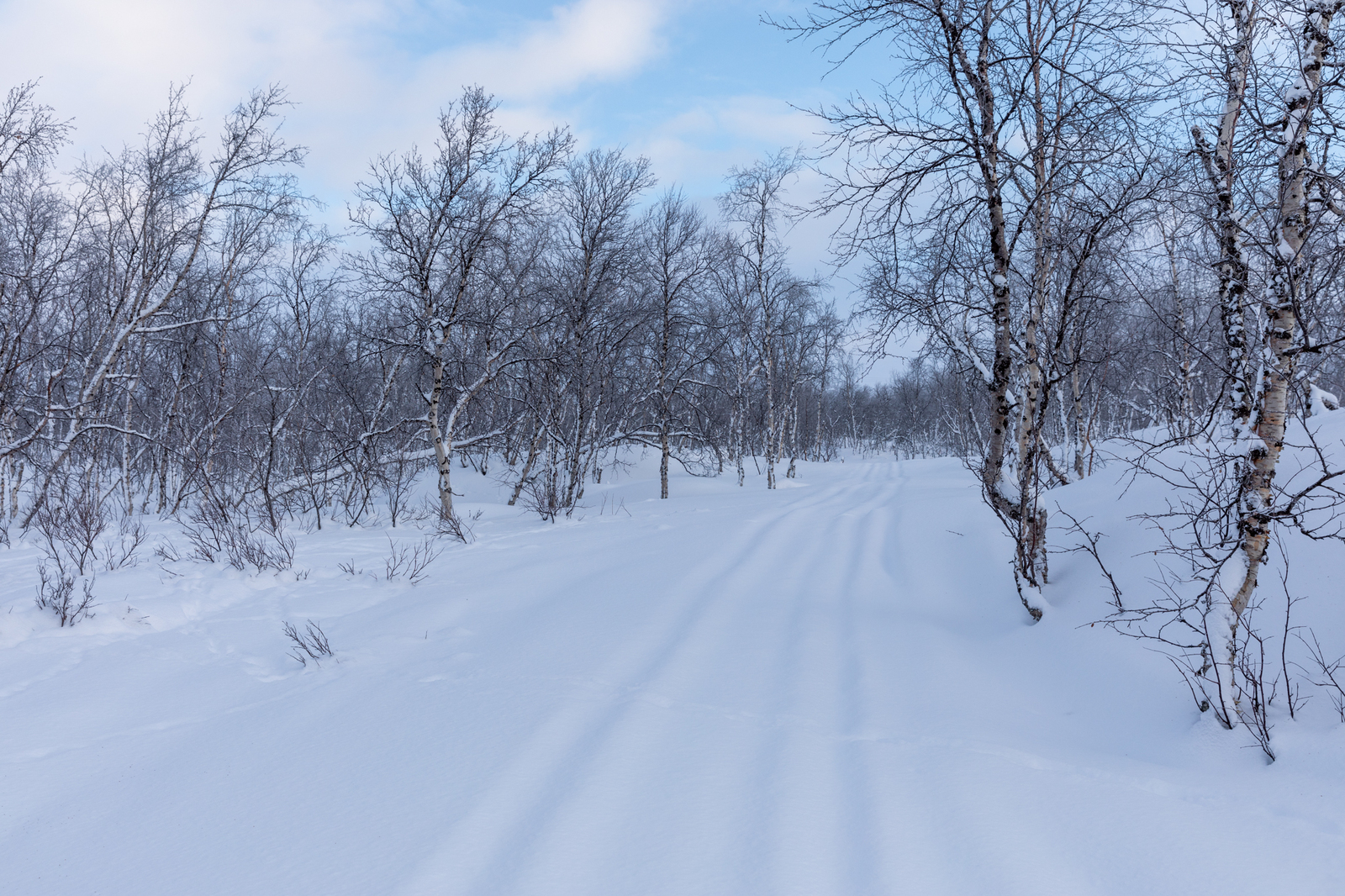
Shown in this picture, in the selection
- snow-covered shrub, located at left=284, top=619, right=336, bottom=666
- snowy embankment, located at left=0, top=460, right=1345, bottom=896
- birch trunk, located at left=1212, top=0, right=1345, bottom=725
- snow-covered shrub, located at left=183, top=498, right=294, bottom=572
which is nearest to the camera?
snowy embankment, located at left=0, top=460, right=1345, bottom=896

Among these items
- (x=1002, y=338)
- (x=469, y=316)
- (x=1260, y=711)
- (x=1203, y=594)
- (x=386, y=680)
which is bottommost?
(x=386, y=680)

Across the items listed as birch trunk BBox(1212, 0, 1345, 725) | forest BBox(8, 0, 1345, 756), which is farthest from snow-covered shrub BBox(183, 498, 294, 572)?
birch trunk BBox(1212, 0, 1345, 725)

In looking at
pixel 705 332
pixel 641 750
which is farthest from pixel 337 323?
pixel 641 750

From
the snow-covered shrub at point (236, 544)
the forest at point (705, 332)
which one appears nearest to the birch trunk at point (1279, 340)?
the forest at point (705, 332)

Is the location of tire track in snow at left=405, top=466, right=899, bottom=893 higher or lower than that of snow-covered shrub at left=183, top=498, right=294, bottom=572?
lower

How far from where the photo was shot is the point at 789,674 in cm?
430

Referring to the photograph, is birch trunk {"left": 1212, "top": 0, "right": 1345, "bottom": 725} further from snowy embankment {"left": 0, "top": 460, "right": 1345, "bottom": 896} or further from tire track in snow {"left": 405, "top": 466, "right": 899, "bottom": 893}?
tire track in snow {"left": 405, "top": 466, "right": 899, "bottom": 893}

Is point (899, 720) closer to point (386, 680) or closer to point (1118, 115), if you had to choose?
A: point (386, 680)

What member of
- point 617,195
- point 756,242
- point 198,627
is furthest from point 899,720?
point 756,242

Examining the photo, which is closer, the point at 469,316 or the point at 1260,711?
the point at 1260,711

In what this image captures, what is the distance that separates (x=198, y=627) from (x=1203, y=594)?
7543 mm

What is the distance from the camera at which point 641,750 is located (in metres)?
3.28

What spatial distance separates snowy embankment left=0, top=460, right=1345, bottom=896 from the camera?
7.95 feet

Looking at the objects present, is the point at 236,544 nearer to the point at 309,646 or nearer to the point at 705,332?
the point at 309,646
